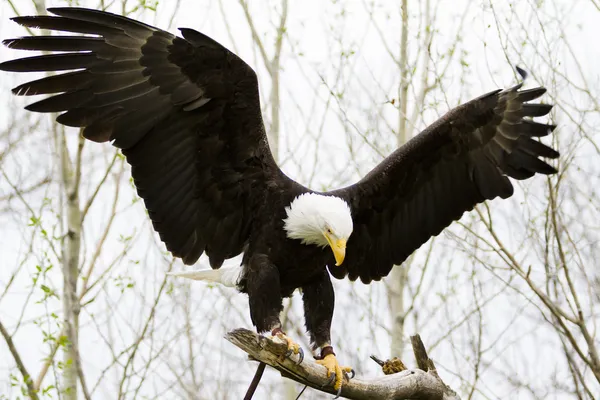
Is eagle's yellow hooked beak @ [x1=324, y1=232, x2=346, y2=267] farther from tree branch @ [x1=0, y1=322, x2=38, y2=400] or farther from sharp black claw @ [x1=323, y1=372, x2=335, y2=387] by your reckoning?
tree branch @ [x1=0, y1=322, x2=38, y2=400]

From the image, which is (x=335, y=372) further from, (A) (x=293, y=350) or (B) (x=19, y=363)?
(B) (x=19, y=363)

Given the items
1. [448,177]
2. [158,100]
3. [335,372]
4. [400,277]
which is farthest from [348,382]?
[400,277]

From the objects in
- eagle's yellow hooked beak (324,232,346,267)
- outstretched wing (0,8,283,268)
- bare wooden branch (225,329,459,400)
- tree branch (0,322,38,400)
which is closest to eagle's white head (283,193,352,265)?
eagle's yellow hooked beak (324,232,346,267)

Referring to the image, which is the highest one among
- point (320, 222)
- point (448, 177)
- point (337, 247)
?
point (448, 177)

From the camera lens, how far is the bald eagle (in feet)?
17.5

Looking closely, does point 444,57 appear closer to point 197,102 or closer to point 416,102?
point 416,102

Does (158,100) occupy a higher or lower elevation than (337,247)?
higher

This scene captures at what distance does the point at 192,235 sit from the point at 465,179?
179 cm

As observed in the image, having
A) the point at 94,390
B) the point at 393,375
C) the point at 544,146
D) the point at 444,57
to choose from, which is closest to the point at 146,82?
the point at 393,375

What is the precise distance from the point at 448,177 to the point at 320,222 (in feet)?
4.12

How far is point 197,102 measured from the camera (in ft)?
17.8

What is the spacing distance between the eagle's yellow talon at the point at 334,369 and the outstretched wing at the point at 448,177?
0.91m

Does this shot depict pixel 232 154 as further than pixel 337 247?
Yes

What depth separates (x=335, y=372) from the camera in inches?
207
